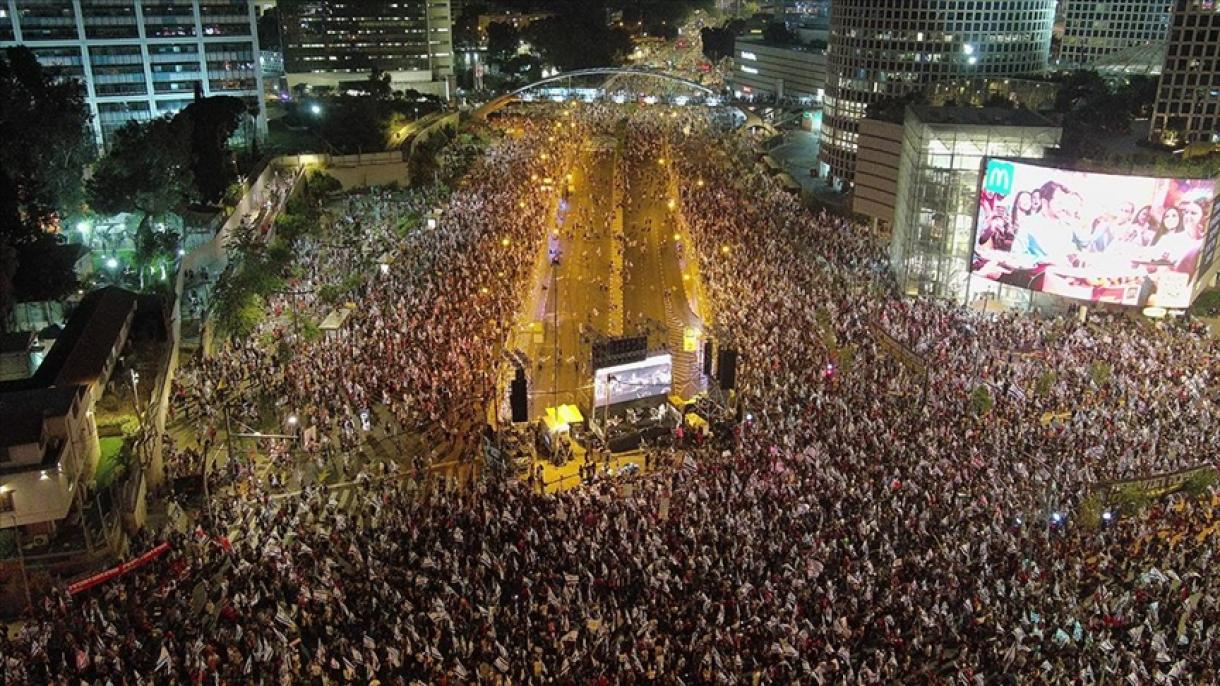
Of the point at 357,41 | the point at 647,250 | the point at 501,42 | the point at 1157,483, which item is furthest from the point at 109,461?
the point at 501,42

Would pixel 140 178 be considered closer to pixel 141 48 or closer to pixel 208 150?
pixel 208 150

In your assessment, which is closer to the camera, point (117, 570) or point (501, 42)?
point (117, 570)

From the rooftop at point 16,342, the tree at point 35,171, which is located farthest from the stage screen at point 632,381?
the tree at point 35,171

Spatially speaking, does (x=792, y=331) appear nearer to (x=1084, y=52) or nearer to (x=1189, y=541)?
(x=1189, y=541)

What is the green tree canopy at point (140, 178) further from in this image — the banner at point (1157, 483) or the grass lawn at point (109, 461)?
the banner at point (1157, 483)

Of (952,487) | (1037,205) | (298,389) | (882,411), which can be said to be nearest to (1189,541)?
(952,487)

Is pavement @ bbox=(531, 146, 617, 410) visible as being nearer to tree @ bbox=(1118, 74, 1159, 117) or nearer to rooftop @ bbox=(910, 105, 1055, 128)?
rooftop @ bbox=(910, 105, 1055, 128)

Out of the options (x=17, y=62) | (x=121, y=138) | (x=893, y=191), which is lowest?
(x=893, y=191)

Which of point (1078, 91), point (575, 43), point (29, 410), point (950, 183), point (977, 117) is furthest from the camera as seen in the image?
point (575, 43)
